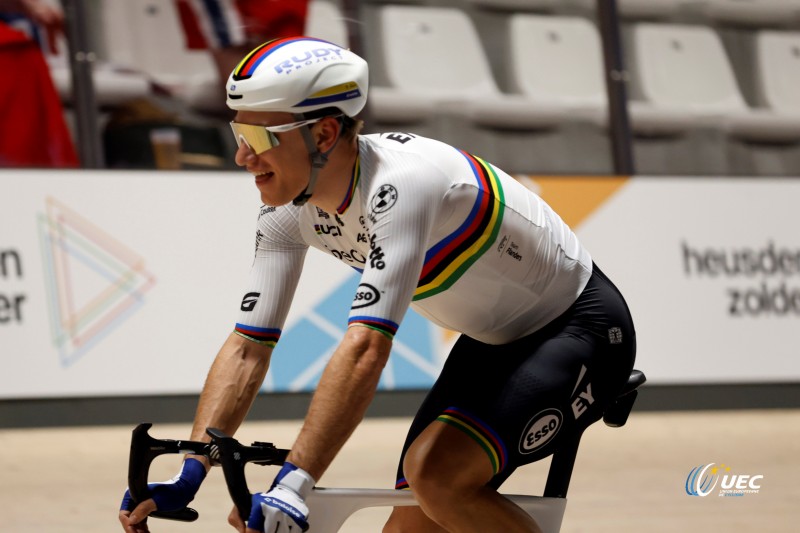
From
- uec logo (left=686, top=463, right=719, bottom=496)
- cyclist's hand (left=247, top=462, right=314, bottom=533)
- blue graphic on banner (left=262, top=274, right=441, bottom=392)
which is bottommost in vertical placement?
blue graphic on banner (left=262, top=274, right=441, bottom=392)

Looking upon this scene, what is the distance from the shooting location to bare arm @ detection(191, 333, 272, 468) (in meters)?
2.83

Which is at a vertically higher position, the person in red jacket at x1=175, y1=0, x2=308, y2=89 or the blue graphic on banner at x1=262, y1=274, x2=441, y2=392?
the person in red jacket at x1=175, y1=0, x2=308, y2=89

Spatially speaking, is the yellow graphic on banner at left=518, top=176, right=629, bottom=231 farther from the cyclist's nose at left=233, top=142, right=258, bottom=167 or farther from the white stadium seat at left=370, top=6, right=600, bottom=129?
the cyclist's nose at left=233, top=142, right=258, bottom=167

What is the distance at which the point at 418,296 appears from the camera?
3000 millimetres

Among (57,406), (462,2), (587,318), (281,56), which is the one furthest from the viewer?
(462,2)

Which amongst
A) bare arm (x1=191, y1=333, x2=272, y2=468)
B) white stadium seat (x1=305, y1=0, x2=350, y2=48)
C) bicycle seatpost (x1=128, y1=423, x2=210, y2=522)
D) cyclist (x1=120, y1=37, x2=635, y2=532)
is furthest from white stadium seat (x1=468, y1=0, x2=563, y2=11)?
bicycle seatpost (x1=128, y1=423, x2=210, y2=522)

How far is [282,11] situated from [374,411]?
8.91ft

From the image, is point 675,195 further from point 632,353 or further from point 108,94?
point 632,353

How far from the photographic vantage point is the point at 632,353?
310cm

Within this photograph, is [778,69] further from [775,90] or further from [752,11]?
[752,11]

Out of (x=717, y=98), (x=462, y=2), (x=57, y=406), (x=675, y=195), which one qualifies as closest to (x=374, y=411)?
(x=57, y=406)

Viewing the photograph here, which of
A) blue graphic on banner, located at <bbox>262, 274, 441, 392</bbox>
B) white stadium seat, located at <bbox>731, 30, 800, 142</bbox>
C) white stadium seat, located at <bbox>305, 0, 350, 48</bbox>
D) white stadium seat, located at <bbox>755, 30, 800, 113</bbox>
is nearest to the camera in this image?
blue graphic on banner, located at <bbox>262, 274, 441, 392</bbox>

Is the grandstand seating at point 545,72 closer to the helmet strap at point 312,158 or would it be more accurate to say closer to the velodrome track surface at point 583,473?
the velodrome track surface at point 583,473

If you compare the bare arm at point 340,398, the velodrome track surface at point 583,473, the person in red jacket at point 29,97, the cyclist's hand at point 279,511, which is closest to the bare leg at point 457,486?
the bare arm at point 340,398
